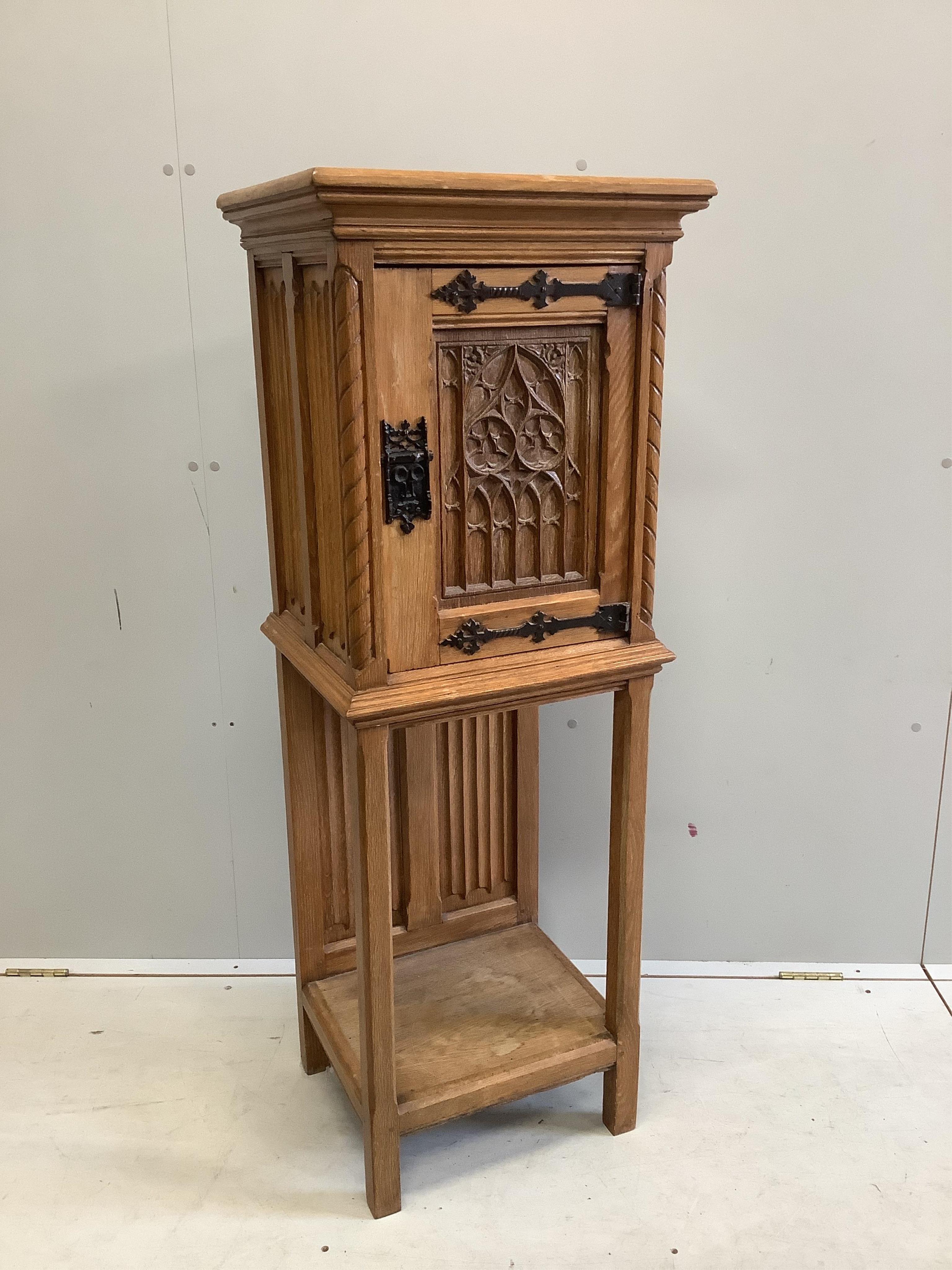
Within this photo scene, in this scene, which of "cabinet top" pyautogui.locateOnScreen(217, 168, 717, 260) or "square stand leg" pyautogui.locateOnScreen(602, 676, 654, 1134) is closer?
"cabinet top" pyautogui.locateOnScreen(217, 168, 717, 260)

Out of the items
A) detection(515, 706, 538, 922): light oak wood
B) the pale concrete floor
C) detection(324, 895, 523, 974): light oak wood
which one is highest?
detection(515, 706, 538, 922): light oak wood

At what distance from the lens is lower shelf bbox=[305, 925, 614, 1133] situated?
175 cm

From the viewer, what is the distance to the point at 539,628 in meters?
1.56

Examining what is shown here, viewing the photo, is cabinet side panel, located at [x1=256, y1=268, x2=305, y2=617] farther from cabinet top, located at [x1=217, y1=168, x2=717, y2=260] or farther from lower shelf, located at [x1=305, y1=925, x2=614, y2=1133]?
lower shelf, located at [x1=305, y1=925, x2=614, y2=1133]

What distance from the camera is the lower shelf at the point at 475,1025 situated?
68.9 inches

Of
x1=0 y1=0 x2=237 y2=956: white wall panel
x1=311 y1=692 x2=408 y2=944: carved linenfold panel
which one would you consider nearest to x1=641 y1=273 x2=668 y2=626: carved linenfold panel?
x1=311 y1=692 x2=408 y2=944: carved linenfold panel

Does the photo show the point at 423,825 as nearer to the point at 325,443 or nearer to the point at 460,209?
the point at 325,443

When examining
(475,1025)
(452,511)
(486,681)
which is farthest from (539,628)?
(475,1025)

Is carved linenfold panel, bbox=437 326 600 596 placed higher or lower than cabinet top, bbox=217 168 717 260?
lower

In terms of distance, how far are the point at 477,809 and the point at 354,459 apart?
0.96 metres

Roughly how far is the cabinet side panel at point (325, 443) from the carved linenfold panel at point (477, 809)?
0.56 metres

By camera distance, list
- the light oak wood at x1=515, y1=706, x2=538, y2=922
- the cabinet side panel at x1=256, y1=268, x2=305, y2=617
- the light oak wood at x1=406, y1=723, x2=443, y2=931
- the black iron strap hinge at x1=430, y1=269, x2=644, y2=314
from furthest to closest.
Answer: the light oak wood at x1=515, y1=706, x2=538, y2=922, the light oak wood at x1=406, y1=723, x2=443, y2=931, the cabinet side panel at x1=256, y1=268, x2=305, y2=617, the black iron strap hinge at x1=430, y1=269, x2=644, y2=314

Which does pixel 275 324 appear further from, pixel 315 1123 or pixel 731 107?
pixel 315 1123

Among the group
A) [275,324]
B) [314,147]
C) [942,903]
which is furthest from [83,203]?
[942,903]
